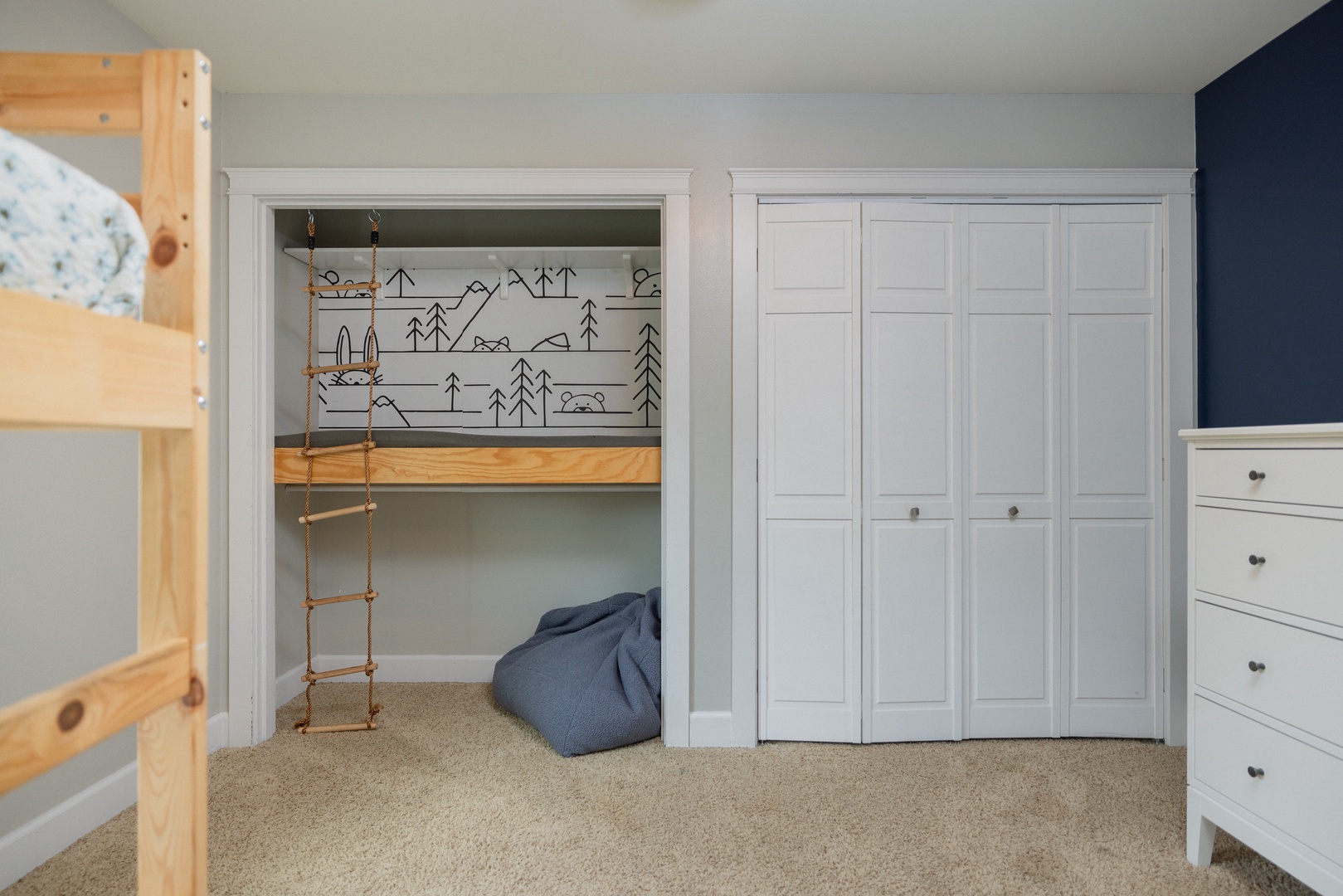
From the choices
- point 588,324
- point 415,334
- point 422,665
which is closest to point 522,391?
point 588,324

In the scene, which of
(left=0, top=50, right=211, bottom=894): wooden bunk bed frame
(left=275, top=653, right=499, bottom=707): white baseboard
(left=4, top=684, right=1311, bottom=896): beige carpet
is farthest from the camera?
(left=275, top=653, right=499, bottom=707): white baseboard

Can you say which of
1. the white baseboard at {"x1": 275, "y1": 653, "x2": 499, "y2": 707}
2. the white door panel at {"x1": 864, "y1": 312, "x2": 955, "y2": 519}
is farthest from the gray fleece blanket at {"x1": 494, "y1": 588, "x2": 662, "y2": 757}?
the white door panel at {"x1": 864, "y1": 312, "x2": 955, "y2": 519}

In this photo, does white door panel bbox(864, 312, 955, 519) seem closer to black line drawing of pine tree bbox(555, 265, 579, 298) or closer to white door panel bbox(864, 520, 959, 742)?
white door panel bbox(864, 520, 959, 742)

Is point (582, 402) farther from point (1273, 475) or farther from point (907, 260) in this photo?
point (1273, 475)

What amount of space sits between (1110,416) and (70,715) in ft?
9.32

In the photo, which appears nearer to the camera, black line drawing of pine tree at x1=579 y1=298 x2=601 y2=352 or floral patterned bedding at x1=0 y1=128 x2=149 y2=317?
floral patterned bedding at x1=0 y1=128 x2=149 y2=317

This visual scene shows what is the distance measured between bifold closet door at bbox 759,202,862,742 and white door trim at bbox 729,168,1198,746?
0.18 feet

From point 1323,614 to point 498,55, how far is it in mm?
2617

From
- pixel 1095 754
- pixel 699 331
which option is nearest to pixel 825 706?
pixel 1095 754

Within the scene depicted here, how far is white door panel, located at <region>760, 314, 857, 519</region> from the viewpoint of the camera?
2455 millimetres

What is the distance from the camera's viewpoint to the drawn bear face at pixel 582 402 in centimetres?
331

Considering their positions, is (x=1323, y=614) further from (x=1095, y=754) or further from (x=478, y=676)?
(x=478, y=676)

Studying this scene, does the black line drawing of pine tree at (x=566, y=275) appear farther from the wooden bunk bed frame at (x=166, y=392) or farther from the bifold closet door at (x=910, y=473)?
the wooden bunk bed frame at (x=166, y=392)

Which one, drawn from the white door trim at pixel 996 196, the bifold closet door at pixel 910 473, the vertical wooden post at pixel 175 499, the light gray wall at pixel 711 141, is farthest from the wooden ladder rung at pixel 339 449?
the bifold closet door at pixel 910 473
